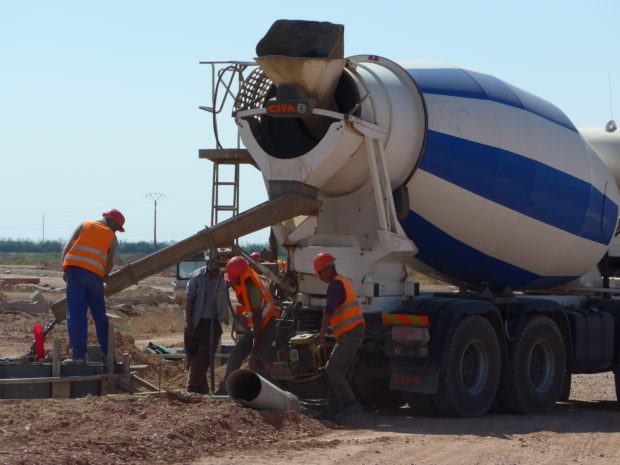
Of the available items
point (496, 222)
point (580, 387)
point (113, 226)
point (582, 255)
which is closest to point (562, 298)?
point (582, 255)

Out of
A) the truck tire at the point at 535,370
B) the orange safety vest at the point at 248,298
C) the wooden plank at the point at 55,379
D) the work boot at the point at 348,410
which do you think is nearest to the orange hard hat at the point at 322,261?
the orange safety vest at the point at 248,298

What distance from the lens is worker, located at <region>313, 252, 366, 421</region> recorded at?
10758 millimetres

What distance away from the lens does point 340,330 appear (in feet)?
35.3

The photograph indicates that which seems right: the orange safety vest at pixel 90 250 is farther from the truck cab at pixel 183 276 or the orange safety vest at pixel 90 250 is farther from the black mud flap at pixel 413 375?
the truck cab at pixel 183 276

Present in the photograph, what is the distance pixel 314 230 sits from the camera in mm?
11773

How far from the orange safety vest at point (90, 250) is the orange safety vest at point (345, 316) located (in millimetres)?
2337

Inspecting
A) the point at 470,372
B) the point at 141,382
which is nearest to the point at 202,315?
the point at 141,382

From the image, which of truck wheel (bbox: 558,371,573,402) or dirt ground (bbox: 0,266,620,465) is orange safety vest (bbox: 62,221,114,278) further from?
truck wheel (bbox: 558,371,573,402)

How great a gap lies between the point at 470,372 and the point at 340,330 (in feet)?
5.90

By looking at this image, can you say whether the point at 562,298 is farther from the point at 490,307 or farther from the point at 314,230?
the point at 314,230

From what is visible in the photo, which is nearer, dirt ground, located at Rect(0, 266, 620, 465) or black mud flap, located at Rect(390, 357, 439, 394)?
dirt ground, located at Rect(0, 266, 620, 465)

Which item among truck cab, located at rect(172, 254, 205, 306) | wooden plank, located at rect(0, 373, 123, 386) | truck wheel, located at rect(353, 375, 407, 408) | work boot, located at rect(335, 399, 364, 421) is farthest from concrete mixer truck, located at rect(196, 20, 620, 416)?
truck cab, located at rect(172, 254, 205, 306)

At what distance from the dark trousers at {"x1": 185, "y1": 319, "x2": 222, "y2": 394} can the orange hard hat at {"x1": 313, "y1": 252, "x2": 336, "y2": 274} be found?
1.67m

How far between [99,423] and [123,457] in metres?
0.92
